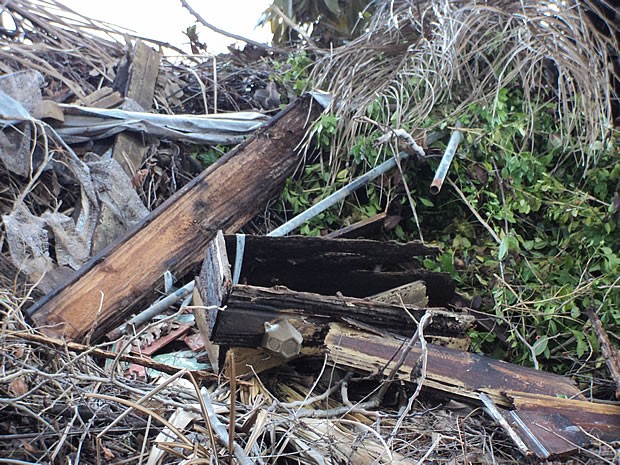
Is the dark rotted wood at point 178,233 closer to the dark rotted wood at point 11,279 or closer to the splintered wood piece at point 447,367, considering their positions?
the dark rotted wood at point 11,279

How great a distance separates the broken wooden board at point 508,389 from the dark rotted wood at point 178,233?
1.24m

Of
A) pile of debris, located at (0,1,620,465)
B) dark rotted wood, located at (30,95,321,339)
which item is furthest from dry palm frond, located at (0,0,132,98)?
dark rotted wood, located at (30,95,321,339)

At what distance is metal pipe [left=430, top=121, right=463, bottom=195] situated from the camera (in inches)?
132

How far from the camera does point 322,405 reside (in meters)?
2.57

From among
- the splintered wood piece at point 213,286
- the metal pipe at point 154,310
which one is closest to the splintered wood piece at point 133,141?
the metal pipe at point 154,310

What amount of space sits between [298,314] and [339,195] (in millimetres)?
1254

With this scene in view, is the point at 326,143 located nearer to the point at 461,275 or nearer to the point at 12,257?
the point at 461,275

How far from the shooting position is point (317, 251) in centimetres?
290

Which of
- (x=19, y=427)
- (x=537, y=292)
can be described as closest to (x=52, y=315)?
(x=19, y=427)

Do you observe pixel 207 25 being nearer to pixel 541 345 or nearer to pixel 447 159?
pixel 447 159

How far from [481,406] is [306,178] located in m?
2.13

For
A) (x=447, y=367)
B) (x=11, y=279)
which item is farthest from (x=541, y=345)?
(x=11, y=279)

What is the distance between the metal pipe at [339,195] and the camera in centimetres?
367

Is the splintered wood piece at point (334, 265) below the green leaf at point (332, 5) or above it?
below
